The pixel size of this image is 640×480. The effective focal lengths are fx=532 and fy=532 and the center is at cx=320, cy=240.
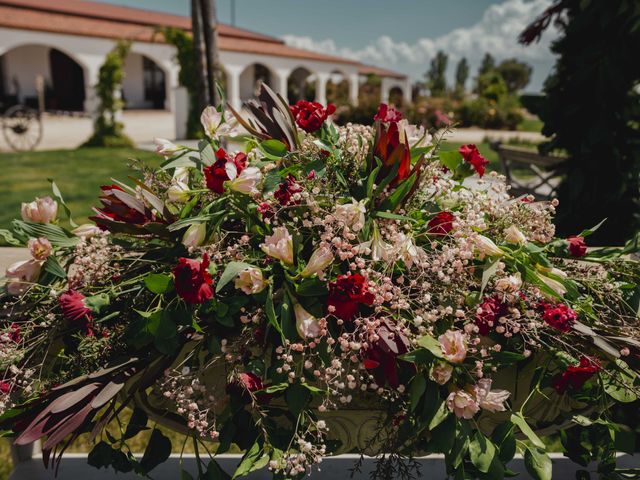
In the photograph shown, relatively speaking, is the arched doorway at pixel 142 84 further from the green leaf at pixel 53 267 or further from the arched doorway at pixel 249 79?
the green leaf at pixel 53 267

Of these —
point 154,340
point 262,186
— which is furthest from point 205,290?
point 262,186

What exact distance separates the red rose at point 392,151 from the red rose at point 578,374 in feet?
1.77

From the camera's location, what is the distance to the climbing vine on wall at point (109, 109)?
12312mm

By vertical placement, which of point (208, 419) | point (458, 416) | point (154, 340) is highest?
point (154, 340)

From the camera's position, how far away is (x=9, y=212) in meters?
6.00

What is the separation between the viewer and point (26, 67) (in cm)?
2264

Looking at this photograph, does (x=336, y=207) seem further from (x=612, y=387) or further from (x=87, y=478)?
(x=87, y=478)

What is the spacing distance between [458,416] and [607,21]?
119 inches

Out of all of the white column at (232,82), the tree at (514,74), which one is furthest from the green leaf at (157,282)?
the tree at (514,74)

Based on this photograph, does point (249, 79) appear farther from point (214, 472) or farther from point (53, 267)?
point (214, 472)

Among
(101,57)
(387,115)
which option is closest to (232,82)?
(101,57)

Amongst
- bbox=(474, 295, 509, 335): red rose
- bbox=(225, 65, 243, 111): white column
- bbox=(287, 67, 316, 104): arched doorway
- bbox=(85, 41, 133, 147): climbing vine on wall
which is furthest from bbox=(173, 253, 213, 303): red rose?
bbox=(287, 67, 316, 104): arched doorway

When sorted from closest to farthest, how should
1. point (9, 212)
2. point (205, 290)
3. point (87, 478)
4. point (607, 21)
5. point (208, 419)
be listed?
point (205, 290), point (208, 419), point (87, 478), point (607, 21), point (9, 212)

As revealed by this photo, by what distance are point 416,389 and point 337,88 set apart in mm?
27688
